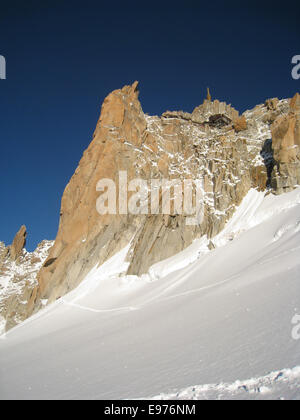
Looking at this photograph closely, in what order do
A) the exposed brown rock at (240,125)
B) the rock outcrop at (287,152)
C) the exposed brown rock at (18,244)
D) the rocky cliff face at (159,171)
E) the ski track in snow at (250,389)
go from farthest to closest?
the exposed brown rock at (18,244)
the exposed brown rock at (240,125)
the rocky cliff face at (159,171)
the rock outcrop at (287,152)
the ski track in snow at (250,389)

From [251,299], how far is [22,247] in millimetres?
88822

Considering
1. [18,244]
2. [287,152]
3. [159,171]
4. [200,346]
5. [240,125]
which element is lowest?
[200,346]

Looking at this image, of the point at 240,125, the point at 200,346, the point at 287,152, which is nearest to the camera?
the point at 200,346

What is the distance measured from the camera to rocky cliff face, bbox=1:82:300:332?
3322 centimetres

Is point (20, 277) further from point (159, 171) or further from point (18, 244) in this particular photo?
point (159, 171)

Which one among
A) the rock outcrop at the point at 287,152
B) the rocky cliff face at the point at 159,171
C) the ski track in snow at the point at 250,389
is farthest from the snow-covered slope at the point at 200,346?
the rocky cliff face at the point at 159,171

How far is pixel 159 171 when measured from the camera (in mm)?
43594

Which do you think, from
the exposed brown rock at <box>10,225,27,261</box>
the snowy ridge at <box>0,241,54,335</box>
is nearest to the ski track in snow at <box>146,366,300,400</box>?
the snowy ridge at <box>0,241,54,335</box>

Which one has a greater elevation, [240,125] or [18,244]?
[240,125]

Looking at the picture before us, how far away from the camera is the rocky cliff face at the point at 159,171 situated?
33219 mm

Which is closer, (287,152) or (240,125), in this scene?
(287,152)

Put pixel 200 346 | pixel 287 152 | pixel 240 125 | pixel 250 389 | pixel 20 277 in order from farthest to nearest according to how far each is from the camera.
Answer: pixel 20 277, pixel 240 125, pixel 287 152, pixel 200 346, pixel 250 389

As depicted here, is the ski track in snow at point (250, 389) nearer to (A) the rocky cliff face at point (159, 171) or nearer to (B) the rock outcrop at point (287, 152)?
(A) the rocky cliff face at point (159, 171)

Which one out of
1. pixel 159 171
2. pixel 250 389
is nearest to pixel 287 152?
pixel 159 171
